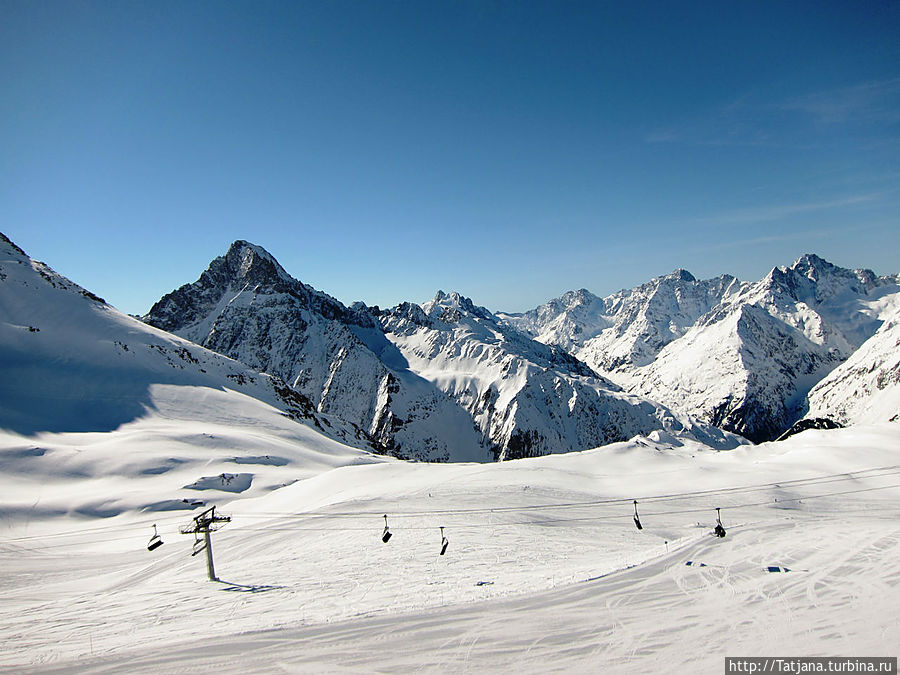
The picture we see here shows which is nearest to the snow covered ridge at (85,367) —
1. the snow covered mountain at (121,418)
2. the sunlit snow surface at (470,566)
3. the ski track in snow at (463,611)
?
the snow covered mountain at (121,418)

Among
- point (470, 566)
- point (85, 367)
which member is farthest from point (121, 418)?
point (470, 566)

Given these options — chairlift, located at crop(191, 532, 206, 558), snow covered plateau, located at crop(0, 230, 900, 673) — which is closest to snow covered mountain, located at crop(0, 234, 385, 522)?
snow covered plateau, located at crop(0, 230, 900, 673)

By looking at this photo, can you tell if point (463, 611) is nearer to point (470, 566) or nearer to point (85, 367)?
point (470, 566)

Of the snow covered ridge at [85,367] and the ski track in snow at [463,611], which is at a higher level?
the snow covered ridge at [85,367]

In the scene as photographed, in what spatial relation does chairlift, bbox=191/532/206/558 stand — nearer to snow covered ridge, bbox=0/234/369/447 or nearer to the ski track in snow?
the ski track in snow

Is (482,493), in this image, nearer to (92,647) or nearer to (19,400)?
(92,647)

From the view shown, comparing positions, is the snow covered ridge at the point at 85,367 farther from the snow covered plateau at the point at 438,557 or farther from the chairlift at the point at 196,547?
the chairlift at the point at 196,547

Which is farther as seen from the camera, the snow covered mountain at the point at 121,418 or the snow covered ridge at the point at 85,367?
the snow covered ridge at the point at 85,367

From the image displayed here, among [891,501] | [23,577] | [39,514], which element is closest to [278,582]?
[23,577]
